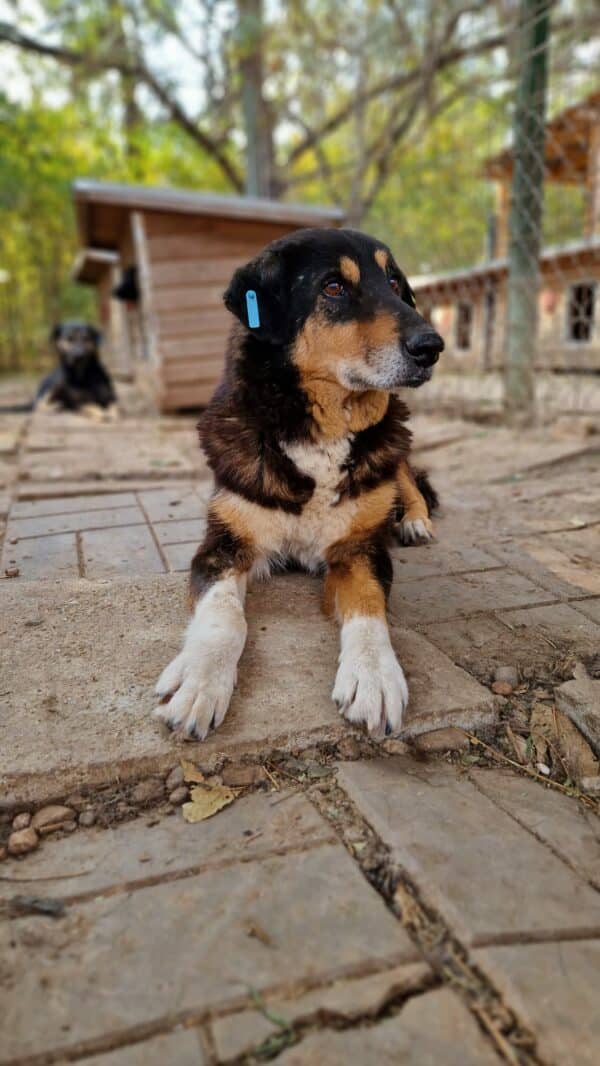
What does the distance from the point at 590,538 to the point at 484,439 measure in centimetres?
266

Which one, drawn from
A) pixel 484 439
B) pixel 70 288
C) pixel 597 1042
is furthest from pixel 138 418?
pixel 70 288

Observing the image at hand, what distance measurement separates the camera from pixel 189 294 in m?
9.16

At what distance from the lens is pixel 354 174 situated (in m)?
11.5

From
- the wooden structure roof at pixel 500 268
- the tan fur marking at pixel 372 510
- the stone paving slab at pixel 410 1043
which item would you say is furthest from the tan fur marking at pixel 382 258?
the wooden structure roof at pixel 500 268

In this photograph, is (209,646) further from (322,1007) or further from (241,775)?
(322,1007)

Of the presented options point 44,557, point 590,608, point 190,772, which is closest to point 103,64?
point 44,557

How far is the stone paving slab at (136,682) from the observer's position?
1.83 meters

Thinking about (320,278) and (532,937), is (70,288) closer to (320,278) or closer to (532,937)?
(320,278)

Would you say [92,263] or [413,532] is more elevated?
[92,263]

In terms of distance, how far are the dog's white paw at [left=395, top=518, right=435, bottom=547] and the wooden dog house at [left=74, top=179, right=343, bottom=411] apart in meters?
6.21

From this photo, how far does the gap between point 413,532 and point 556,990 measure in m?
2.38

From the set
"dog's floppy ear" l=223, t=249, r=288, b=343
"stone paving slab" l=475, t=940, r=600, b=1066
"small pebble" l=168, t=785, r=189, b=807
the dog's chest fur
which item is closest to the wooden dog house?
"dog's floppy ear" l=223, t=249, r=288, b=343

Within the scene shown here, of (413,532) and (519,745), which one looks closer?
(519,745)

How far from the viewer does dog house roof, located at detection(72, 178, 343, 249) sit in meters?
8.92
